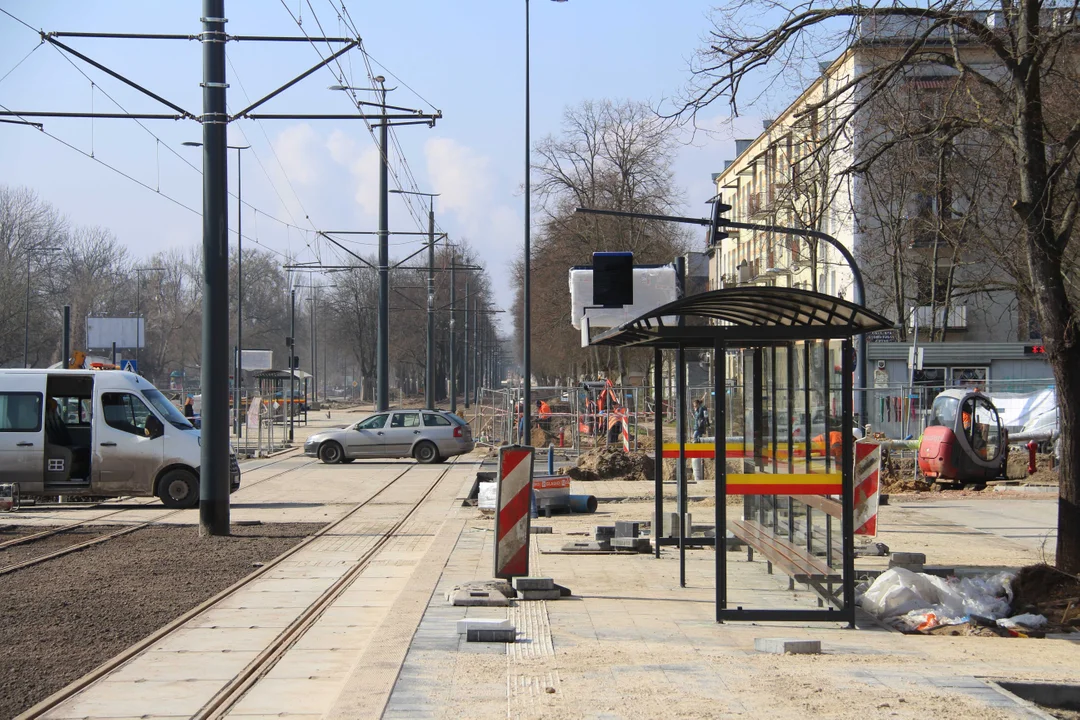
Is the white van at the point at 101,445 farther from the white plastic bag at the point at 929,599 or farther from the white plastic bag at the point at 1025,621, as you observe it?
the white plastic bag at the point at 1025,621

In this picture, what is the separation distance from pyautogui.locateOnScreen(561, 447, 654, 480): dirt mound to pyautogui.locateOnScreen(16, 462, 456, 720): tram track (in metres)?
11.7

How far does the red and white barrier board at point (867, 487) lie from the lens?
1260cm

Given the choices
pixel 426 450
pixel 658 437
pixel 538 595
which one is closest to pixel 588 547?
pixel 658 437

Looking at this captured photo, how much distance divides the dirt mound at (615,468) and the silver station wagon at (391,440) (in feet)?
19.7

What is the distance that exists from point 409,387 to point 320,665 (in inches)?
4165

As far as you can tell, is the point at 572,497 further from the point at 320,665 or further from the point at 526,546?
the point at 320,665

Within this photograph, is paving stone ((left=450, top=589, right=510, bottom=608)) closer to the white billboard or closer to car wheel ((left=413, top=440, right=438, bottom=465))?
car wheel ((left=413, top=440, right=438, bottom=465))

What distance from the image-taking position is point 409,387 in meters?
113

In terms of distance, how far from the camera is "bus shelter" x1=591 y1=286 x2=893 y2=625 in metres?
8.45

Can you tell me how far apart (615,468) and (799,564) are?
1786 centimetres

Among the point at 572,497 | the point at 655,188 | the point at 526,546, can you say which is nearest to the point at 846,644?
the point at 526,546

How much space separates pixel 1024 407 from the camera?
106 ft

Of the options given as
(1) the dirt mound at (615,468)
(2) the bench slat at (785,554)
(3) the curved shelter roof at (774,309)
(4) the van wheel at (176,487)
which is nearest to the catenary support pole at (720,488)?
(3) the curved shelter roof at (774,309)

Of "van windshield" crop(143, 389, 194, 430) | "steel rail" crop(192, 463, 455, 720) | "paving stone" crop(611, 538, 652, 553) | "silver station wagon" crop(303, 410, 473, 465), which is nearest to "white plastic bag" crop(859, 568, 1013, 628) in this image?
"paving stone" crop(611, 538, 652, 553)
